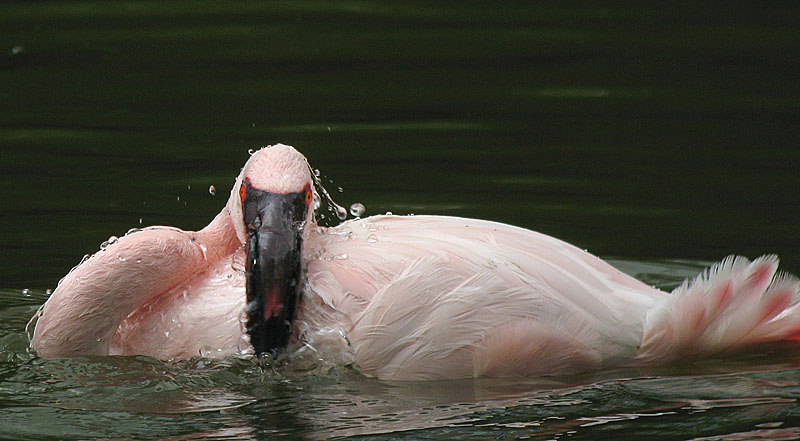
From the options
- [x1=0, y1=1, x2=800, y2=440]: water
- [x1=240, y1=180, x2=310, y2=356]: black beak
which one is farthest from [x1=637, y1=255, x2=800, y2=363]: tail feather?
[x1=240, y1=180, x2=310, y2=356]: black beak

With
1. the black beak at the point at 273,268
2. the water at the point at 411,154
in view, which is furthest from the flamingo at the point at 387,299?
the water at the point at 411,154

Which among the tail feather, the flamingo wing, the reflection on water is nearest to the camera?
the reflection on water

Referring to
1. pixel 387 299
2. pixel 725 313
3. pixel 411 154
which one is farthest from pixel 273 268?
pixel 411 154

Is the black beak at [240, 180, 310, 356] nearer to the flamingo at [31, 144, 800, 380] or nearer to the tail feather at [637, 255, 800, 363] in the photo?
the flamingo at [31, 144, 800, 380]

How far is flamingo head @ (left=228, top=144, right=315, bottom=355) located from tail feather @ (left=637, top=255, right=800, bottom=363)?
1523 millimetres

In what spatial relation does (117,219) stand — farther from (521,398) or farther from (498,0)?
(498,0)

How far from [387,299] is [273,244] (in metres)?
0.51

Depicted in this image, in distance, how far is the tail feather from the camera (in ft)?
18.8

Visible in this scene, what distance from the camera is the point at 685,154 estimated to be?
8.76 meters

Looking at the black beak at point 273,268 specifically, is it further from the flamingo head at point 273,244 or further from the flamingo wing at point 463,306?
the flamingo wing at point 463,306

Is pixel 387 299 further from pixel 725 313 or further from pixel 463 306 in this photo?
pixel 725 313

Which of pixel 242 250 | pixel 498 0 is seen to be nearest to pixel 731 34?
pixel 498 0

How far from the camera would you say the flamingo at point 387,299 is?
5.39 meters

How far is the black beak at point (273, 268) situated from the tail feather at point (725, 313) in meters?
1.52
